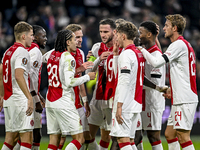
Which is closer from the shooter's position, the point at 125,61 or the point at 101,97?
the point at 125,61

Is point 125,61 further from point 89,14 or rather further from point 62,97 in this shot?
point 89,14

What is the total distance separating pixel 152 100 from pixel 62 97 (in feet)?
5.45

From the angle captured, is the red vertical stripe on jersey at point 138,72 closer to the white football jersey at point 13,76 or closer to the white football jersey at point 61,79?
the white football jersey at point 61,79

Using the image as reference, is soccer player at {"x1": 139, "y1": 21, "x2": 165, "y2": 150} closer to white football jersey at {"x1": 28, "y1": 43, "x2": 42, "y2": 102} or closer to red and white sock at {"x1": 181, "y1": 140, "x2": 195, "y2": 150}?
red and white sock at {"x1": 181, "y1": 140, "x2": 195, "y2": 150}

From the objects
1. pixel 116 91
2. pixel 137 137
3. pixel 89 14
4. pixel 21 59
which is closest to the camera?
pixel 116 91

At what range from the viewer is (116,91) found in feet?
16.2

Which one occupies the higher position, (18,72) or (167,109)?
(18,72)

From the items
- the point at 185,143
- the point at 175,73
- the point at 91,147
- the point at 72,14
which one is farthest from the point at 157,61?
the point at 72,14

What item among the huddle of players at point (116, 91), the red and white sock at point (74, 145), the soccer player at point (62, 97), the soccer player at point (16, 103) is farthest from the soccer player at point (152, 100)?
the soccer player at point (16, 103)

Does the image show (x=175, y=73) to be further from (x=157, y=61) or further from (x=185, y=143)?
(x=185, y=143)

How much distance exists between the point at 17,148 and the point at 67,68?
2.06m

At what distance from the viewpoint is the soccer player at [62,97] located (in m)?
5.07

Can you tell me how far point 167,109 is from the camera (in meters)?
9.42

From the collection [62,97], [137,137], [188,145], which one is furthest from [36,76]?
[188,145]
